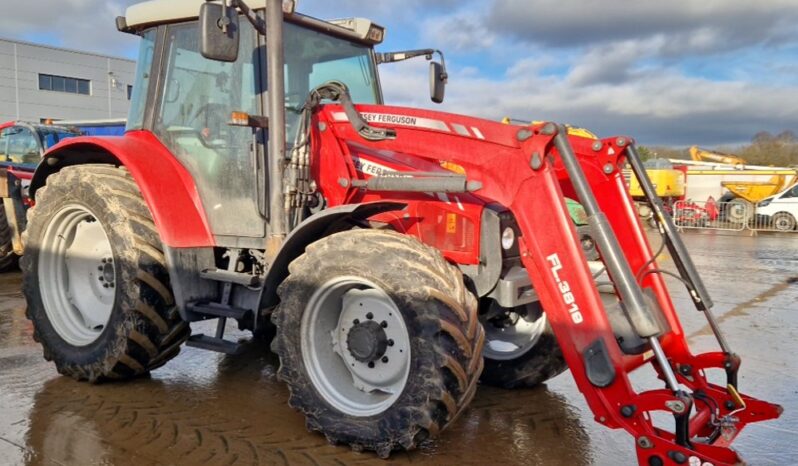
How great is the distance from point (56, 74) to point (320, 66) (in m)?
37.6

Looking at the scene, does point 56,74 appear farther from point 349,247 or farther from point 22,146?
point 349,247

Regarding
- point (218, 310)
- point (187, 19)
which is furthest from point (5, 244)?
point (218, 310)

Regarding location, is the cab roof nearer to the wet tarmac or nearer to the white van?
the wet tarmac

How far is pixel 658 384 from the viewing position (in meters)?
4.89

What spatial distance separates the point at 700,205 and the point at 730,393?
23232mm

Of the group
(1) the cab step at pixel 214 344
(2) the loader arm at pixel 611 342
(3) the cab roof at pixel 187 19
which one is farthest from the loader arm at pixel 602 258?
(1) the cab step at pixel 214 344

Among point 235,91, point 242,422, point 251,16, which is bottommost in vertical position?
point 242,422

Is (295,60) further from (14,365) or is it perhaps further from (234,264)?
(14,365)

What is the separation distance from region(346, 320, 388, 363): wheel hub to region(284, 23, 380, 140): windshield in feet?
4.43

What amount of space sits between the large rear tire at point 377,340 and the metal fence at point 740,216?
1985 centimetres

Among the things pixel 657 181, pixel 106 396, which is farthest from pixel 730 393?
pixel 657 181

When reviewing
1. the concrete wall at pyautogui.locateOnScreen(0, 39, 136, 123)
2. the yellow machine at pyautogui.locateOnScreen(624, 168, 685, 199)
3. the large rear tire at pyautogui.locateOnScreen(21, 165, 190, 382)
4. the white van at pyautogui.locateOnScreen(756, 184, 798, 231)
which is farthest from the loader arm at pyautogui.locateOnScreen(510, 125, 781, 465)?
the concrete wall at pyautogui.locateOnScreen(0, 39, 136, 123)

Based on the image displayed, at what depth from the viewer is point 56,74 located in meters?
36.5

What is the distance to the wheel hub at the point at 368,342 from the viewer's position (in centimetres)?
348
